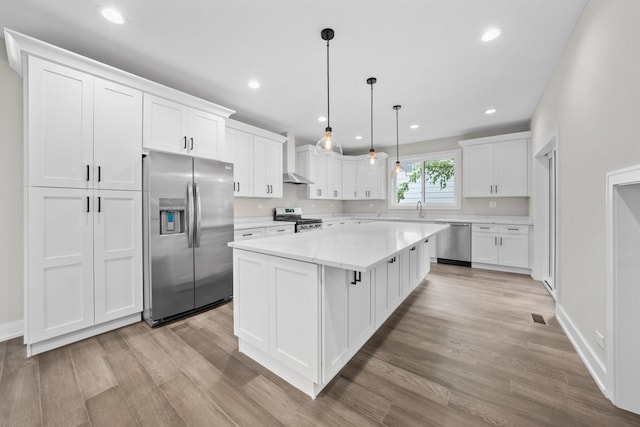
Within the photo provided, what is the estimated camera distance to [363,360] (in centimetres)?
199

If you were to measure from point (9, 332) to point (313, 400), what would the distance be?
116 inches

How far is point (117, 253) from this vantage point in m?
2.46

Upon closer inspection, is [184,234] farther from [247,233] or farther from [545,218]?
[545,218]

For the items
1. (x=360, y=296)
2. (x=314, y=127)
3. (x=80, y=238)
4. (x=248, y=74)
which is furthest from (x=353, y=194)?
(x=80, y=238)

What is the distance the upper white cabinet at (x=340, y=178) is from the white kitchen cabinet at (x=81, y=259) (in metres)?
3.56

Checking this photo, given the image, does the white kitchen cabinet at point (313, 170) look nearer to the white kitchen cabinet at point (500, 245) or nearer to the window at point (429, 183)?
the window at point (429, 183)

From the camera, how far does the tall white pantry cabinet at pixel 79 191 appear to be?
203cm

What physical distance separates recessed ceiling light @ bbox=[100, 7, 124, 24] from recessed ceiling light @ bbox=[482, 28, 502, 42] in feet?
10.2

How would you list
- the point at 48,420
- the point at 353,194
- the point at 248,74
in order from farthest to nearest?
the point at 353,194 < the point at 248,74 < the point at 48,420

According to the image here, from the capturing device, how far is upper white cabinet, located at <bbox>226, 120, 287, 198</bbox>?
3971mm

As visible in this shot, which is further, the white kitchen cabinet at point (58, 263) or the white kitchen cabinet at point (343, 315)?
the white kitchen cabinet at point (58, 263)

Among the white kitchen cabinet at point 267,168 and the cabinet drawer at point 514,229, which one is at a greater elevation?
the white kitchen cabinet at point 267,168

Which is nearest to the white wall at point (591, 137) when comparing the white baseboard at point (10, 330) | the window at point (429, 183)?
the window at point (429, 183)

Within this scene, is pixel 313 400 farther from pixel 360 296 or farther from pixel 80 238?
pixel 80 238
